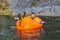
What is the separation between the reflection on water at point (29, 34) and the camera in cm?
2505

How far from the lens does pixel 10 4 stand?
162 ft

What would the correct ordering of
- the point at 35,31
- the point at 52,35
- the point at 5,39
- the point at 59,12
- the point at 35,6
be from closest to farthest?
the point at 5,39 < the point at 52,35 < the point at 35,31 < the point at 59,12 < the point at 35,6

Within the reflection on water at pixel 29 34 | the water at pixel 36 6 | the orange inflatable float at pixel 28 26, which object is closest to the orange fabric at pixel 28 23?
the orange inflatable float at pixel 28 26

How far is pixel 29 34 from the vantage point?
26938 millimetres

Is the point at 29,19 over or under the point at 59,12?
over

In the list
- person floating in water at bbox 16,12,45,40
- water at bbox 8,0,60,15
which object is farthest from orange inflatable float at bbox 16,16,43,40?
water at bbox 8,0,60,15

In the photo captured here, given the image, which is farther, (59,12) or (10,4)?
(10,4)

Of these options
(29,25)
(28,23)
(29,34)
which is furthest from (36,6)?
(29,34)

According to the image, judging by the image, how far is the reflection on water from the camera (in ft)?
82.2

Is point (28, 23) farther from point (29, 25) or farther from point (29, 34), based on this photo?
point (29, 34)

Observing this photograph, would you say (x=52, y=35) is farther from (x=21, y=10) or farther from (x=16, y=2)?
(x=16, y=2)

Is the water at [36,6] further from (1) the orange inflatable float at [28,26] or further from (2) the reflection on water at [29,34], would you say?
(2) the reflection on water at [29,34]

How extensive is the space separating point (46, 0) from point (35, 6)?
189cm

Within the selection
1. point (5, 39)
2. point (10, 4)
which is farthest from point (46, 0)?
point (5, 39)
